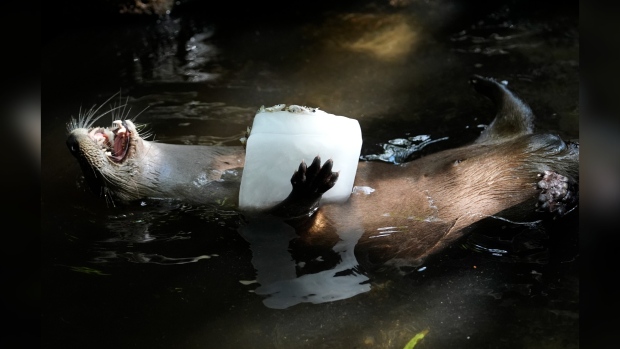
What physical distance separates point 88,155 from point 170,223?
1.83ft

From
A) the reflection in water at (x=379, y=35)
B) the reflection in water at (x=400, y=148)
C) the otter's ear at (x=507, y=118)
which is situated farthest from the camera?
the reflection in water at (x=379, y=35)

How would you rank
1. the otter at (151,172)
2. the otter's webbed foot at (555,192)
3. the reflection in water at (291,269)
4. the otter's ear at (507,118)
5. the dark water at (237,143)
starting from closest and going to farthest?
the dark water at (237,143) < the reflection in water at (291,269) < the otter's webbed foot at (555,192) < the otter at (151,172) < the otter's ear at (507,118)

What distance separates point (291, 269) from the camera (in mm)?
3160

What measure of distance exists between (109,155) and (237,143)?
96 centimetres

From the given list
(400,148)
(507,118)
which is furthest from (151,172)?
(507,118)

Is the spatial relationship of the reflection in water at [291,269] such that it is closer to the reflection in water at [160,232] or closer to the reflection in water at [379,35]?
the reflection in water at [160,232]

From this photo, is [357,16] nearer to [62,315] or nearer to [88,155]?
[88,155]

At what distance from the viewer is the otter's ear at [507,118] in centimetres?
353

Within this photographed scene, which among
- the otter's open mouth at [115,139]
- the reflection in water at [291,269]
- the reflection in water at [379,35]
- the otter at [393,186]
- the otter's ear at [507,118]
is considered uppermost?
the reflection in water at [379,35]

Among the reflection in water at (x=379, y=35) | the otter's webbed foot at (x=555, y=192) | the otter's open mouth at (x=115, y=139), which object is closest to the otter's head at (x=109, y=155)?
the otter's open mouth at (x=115, y=139)

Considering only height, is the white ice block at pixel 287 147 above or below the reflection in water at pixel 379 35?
below

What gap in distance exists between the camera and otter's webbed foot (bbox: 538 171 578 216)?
312 cm

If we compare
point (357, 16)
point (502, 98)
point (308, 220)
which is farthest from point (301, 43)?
point (308, 220)

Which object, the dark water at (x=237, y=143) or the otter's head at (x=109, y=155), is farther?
the otter's head at (x=109, y=155)
